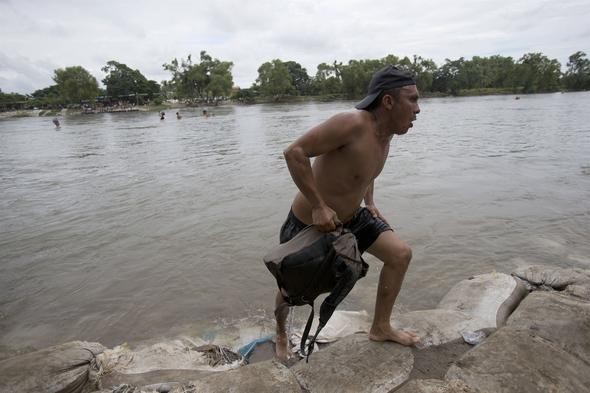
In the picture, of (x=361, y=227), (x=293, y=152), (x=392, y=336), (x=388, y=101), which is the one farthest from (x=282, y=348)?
(x=388, y=101)

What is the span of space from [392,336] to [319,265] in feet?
A: 3.56

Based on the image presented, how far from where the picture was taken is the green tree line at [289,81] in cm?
9212

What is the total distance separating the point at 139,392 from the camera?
245cm

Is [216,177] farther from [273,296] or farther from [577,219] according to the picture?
[577,219]

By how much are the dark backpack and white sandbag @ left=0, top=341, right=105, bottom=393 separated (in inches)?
64.9

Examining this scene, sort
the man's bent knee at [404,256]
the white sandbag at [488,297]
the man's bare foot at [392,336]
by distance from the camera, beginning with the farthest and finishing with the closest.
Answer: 1. the white sandbag at [488,297]
2. the man's bare foot at [392,336]
3. the man's bent knee at [404,256]

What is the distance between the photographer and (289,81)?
106 m

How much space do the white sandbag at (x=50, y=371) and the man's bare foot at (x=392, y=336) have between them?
2.09 metres

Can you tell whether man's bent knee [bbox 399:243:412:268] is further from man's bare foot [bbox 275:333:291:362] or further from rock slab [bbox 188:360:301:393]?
man's bare foot [bbox 275:333:291:362]

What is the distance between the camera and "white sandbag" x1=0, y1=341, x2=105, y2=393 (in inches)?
97.0

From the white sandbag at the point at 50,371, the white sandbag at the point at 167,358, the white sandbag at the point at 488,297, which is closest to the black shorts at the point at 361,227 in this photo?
the white sandbag at the point at 167,358

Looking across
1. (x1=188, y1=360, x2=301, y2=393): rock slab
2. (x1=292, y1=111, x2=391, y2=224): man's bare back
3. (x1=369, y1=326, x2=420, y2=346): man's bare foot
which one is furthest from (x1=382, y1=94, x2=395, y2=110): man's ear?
(x1=188, y1=360, x2=301, y2=393): rock slab

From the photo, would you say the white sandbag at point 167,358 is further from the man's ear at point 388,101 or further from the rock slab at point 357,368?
the man's ear at point 388,101

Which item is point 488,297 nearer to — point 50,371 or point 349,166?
point 349,166
